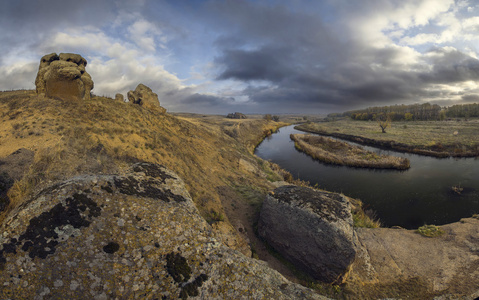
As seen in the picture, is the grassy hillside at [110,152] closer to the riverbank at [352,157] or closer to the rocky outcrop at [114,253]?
the rocky outcrop at [114,253]

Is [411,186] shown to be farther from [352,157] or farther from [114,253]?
[114,253]

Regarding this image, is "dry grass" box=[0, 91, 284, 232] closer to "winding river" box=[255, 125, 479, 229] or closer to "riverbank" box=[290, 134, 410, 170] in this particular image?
"winding river" box=[255, 125, 479, 229]

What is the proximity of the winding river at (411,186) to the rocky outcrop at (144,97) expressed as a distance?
80.3 ft

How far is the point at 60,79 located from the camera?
55.9 ft

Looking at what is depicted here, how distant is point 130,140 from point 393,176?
114ft

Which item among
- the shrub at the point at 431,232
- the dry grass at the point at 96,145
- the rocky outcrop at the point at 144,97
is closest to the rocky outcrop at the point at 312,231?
the dry grass at the point at 96,145

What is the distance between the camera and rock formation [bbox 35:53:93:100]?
54.8 feet

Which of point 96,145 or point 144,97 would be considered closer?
point 96,145

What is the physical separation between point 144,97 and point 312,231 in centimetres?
2767

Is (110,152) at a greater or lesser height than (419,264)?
greater

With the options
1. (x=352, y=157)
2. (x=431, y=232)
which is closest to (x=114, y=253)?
(x=431, y=232)

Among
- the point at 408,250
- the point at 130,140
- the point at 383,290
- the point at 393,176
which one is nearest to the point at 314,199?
the point at 383,290

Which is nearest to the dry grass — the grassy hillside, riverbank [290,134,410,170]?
the grassy hillside

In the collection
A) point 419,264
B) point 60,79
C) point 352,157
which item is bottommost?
point 419,264
